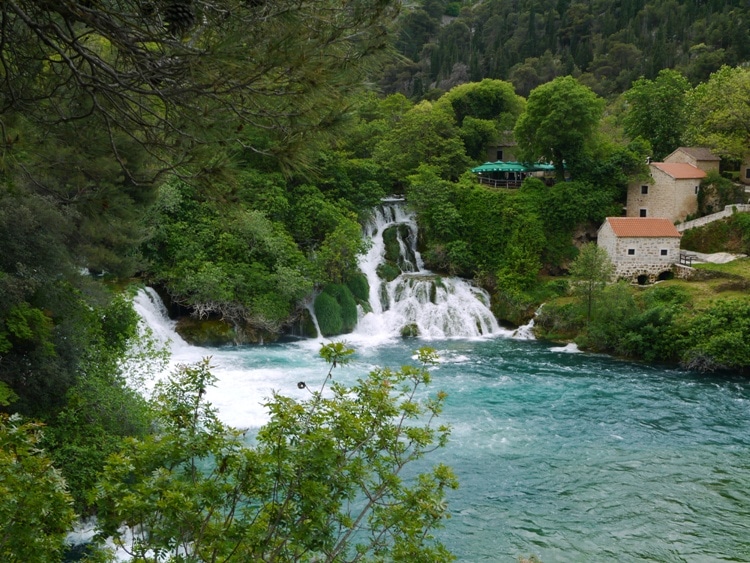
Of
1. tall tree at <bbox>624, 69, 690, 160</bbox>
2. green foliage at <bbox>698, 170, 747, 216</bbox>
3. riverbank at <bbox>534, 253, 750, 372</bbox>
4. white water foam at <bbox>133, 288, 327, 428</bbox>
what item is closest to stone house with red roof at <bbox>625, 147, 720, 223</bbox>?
green foliage at <bbox>698, 170, 747, 216</bbox>

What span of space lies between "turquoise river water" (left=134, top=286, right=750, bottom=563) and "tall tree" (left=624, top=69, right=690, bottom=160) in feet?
55.2

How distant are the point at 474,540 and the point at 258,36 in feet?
30.8

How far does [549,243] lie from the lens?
1191 inches

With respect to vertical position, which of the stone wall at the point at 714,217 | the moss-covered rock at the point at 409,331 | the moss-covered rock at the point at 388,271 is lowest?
the moss-covered rock at the point at 409,331

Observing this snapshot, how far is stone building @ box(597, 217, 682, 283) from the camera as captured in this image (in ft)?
89.9

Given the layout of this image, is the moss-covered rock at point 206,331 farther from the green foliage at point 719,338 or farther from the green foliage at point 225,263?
the green foliage at point 719,338

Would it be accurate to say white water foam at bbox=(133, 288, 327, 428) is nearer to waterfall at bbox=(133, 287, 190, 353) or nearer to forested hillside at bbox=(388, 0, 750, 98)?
waterfall at bbox=(133, 287, 190, 353)

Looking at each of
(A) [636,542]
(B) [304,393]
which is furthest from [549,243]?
(A) [636,542]

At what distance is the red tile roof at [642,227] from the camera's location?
89.9ft

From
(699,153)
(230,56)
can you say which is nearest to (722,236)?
(699,153)

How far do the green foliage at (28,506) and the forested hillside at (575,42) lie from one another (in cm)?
4776

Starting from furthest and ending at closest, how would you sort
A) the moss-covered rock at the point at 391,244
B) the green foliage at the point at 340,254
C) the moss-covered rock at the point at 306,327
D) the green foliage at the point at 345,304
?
1. the moss-covered rock at the point at 391,244
2. the green foliage at the point at 340,254
3. the green foliage at the point at 345,304
4. the moss-covered rock at the point at 306,327

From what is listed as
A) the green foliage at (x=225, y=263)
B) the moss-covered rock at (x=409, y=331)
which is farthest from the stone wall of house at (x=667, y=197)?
the green foliage at (x=225, y=263)

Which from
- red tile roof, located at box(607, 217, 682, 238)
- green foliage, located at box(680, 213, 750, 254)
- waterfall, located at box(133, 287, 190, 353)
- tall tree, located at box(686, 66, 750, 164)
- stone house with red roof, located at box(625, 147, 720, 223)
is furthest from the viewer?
tall tree, located at box(686, 66, 750, 164)
